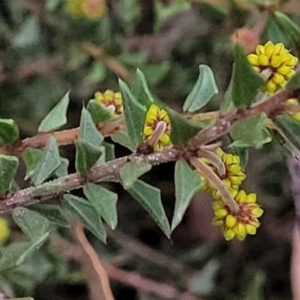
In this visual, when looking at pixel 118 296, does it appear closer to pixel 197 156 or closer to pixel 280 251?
pixel 280 251

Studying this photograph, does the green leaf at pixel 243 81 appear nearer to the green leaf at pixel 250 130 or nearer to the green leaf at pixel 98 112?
the green leaf at pixel 250 130

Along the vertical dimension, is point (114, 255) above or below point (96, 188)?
below

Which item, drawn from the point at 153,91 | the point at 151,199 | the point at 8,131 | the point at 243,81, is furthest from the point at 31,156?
the point at 153,91

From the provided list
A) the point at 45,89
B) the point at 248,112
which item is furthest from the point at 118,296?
the point at 248,112

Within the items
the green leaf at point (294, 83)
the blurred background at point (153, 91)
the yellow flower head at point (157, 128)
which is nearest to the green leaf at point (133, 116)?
the yellow flower head at point (157, 128)

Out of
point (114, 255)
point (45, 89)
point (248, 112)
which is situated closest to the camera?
point (248, 112)

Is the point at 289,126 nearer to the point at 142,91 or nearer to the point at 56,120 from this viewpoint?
the point at 142,91
